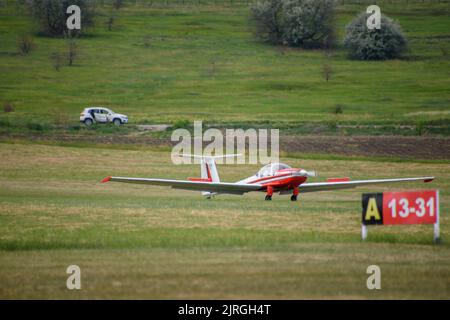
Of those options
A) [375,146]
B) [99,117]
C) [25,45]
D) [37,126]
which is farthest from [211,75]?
[375,146]

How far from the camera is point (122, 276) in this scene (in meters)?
13.4

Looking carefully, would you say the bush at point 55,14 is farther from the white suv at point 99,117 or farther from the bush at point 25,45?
the white suv at point 99,117

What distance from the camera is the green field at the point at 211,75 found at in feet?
243

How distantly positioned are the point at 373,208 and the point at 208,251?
3.49 metres

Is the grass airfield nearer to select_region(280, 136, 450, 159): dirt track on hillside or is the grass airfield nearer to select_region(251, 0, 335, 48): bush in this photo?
select_region(280, 136, 450, 159): dirt track on hillside

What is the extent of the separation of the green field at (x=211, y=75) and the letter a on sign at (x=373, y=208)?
44.9 m

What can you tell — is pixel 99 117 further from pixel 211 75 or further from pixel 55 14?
Result: pixel 55 14

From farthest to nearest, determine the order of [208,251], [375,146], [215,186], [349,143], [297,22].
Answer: [297,22] < [349,143] < [375,146] < [215,186] < [208,251]

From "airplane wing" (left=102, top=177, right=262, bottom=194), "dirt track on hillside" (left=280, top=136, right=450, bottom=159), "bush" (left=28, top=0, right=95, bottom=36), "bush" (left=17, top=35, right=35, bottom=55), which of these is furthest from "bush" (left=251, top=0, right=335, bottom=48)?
"airplane wing" (left=102, top=177, right=262, bottom=194)

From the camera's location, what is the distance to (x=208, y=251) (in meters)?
16.1

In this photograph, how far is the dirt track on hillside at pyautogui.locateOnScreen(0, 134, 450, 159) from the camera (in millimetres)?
48406

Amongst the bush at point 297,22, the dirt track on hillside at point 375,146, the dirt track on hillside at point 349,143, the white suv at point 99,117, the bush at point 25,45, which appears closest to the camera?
the dirt track on hillside at point 375,146

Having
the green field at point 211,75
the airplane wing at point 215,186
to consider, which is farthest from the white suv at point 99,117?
the airplane wing at point 215,186
